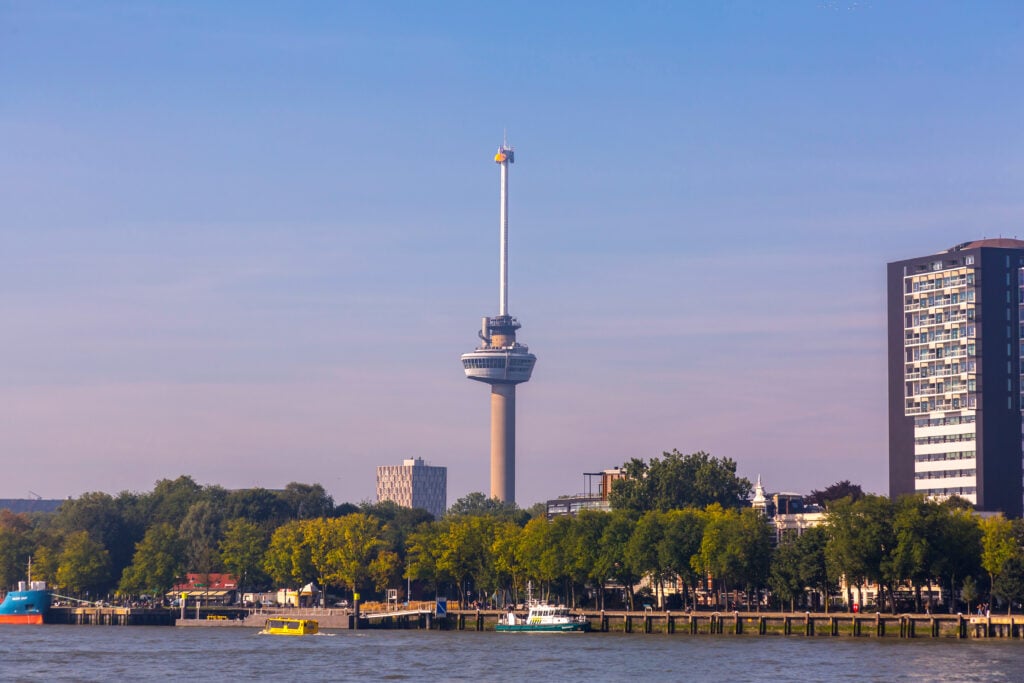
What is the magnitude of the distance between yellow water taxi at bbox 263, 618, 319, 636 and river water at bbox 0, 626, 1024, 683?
12543 mm

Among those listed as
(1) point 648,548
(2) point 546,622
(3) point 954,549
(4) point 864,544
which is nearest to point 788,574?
(4) point 864,544

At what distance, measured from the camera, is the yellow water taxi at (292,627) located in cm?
18100

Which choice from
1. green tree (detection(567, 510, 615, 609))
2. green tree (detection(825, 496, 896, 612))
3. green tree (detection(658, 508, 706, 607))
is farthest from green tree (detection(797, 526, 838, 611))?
green tree (detection(567, 510, 615, 609))

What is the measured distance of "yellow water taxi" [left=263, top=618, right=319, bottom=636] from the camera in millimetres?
181000

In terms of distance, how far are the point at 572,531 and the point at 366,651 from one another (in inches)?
2065

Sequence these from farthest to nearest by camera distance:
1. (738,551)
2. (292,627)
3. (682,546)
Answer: (292,627) → (682,546) → (738,551)

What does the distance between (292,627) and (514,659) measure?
59.0m

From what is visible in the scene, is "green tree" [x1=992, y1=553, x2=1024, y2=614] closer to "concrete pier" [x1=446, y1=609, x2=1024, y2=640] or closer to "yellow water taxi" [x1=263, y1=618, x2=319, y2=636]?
"concrete pier" [x1=446, y1=609, x2=1024, y2=640]

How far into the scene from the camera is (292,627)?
183m

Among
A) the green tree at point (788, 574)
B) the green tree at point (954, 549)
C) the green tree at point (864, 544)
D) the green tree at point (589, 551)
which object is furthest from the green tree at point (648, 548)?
the green tree at point (954, 549)

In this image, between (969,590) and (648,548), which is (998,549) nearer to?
(969,590)

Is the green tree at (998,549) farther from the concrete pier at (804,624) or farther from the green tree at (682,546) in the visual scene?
the green tree at (682,546)

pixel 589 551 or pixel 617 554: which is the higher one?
pixel 589 551

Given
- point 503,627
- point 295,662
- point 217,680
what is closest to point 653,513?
point 503,627
